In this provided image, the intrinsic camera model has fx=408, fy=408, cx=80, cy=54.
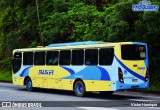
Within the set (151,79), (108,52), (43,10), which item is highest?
(43,10)

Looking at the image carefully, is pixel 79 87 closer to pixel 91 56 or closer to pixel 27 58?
pixel 91 56

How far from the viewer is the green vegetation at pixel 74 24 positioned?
24.5 m

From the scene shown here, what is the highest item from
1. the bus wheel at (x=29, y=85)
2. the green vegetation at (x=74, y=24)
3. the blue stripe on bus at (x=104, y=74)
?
the green vegetation at (x=74, y=24)

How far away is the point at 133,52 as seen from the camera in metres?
19.6

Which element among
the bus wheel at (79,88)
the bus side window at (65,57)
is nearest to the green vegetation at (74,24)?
the bus side window at (65,57)

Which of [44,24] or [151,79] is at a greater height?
[44,24]

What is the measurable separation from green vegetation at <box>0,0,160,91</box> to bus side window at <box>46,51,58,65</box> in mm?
4125

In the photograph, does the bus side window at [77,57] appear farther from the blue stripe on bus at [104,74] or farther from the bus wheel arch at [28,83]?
the bus wheel arch at [28,83]

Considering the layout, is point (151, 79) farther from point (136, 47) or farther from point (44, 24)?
point (44, 24)

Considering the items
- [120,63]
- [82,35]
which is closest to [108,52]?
[120,63]

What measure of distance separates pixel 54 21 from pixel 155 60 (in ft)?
41.8

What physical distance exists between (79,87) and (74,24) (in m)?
13.0

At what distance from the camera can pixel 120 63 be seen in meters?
19.0

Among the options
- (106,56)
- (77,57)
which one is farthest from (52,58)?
(106,56)
